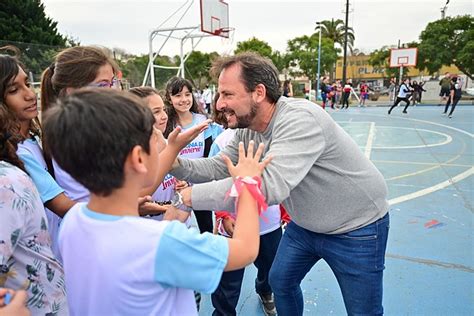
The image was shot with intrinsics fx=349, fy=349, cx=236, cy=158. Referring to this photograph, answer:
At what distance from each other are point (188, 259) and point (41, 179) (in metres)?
0.86

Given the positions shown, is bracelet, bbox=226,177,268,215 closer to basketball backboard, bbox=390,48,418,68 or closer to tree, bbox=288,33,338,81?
basketball backboard, bbox=390,48,418,68

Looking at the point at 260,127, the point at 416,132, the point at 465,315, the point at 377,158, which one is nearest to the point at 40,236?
the point at 260,127

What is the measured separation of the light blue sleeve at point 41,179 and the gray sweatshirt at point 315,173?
598mm

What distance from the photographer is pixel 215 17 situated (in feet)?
48.6

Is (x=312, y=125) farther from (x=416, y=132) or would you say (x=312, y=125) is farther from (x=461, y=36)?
(x=461, y=36)

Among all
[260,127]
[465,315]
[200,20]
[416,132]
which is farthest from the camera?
[200,20]

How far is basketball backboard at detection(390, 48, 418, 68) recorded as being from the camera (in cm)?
2409

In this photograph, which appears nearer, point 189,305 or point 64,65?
point 189,305

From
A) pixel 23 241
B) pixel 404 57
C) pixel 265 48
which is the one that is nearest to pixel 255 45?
pixel 265 48

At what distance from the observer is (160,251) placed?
0.98 metres

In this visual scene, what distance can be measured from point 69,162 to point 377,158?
7412 mm

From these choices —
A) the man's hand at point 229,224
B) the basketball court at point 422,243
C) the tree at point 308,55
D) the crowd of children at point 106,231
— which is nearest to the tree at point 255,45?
the tree at point 308,55

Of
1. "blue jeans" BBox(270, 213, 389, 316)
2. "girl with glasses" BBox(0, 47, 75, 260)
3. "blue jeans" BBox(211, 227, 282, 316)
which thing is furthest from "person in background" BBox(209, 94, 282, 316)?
"girl with glasses" BBox(0, 47, 75, 260)

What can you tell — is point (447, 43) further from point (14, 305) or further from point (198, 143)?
point (14, 305)
